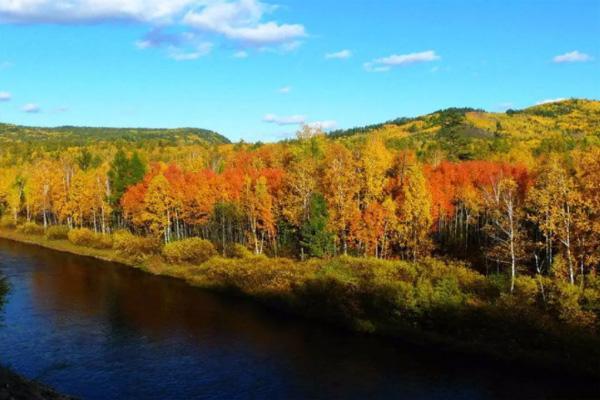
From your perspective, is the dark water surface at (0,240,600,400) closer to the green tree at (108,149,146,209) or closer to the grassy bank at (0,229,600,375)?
the grassy bank at (0,229,600,375)

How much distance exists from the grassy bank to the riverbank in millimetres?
25981

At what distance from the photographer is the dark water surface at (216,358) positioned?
33562 millimetres

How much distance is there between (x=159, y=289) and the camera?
6138cm

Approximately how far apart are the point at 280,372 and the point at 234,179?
41740mm

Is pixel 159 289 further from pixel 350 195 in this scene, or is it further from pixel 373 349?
pixel 373 349

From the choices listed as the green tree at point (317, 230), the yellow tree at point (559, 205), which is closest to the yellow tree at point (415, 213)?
the green tree at point (317, 230)

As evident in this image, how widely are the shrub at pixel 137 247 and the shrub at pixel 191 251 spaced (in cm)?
673

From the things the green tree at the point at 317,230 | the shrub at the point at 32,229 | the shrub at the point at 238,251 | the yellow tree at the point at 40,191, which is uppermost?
the yellow tree at the point at 40,191

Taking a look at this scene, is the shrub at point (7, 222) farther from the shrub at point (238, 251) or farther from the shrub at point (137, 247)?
the shrub at point (238, 251)

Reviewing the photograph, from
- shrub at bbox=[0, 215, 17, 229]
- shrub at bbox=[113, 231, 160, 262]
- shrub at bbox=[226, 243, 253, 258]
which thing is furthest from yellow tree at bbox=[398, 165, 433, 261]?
shrub at bbox=[0, 215, 17, 229]

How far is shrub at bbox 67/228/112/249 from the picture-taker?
86.3 metres

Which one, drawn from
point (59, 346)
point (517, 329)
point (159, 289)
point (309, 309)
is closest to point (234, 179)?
point (159, 289)

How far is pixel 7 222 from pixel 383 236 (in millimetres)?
89133

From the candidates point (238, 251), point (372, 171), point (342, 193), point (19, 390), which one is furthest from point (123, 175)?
point (19, 390)
